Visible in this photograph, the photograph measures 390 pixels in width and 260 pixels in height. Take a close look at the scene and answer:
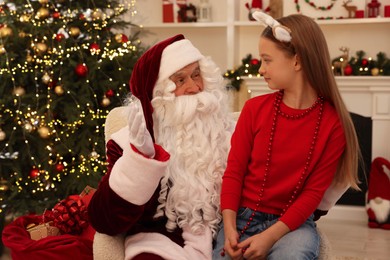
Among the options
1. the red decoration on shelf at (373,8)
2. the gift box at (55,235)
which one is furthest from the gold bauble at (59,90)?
the red decoration on shelf at (373,8)

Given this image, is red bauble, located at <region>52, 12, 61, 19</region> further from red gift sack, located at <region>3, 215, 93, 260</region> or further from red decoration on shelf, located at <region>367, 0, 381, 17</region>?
red decoration on shelf, located at <region>367, 0, 381, 17</region>

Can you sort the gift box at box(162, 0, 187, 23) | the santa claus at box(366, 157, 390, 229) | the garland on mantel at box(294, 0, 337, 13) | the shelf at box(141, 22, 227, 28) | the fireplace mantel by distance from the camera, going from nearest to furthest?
1. the santa claus at box(366, 157, 390, 229)
2. the fireplace mantel
3. the garland on mantel at box(294, 0, 337, 13)
4. the shelf at box(141, 22, 227, 28)
5. the gift box at box(162, 0, 187, 23)

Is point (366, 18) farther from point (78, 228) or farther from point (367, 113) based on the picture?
point (78, 228)

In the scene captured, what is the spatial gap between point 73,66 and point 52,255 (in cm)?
182

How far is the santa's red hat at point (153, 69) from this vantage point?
84.0 inches

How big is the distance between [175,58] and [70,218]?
769mm

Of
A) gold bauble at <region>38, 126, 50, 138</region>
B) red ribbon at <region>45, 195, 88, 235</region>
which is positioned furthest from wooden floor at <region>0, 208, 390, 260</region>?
red ribbon at <region>45, 195, 88, 235</region>

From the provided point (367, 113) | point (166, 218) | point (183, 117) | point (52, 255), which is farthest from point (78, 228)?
point (367, 113)

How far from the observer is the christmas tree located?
12.4ft

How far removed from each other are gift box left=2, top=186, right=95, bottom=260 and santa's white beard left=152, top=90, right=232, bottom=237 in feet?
1.34

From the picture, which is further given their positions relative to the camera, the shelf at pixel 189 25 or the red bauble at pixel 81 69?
the shelf at pixel 189 25

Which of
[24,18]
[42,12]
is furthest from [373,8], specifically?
[24,18]

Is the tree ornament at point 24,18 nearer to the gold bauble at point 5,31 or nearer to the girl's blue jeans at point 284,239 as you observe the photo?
the gold bauble at point 5,31

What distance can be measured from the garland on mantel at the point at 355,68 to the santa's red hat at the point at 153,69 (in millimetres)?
2490
